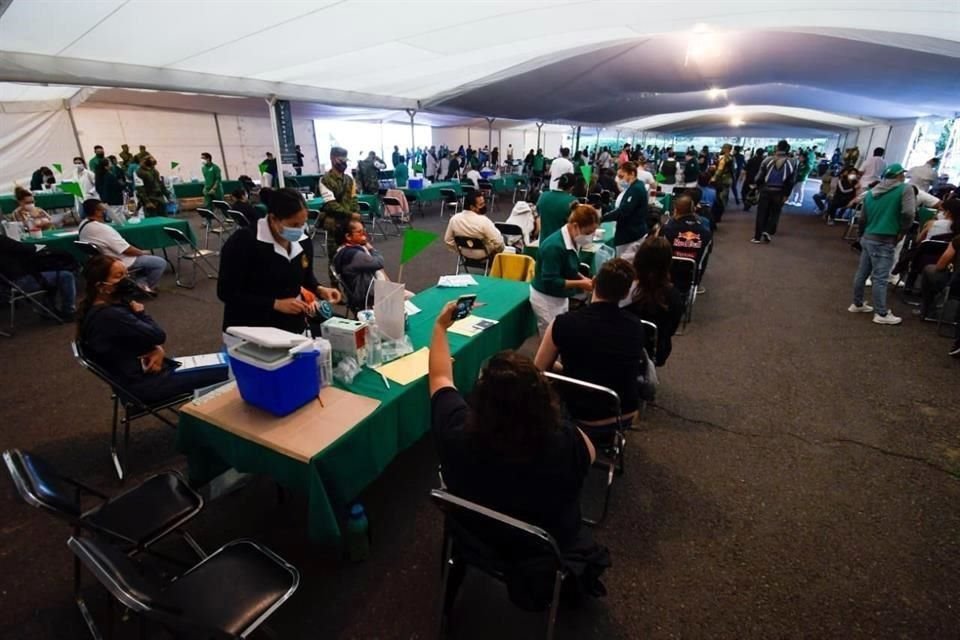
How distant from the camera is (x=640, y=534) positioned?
2.10 meters

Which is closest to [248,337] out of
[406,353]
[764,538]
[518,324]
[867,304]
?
[406,353]

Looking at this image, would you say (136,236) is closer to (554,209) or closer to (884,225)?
(554,209)

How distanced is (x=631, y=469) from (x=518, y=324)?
1156mm

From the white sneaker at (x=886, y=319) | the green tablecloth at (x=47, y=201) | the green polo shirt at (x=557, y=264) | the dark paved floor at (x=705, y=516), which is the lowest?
the dark paved floor at (x=705, y=516)

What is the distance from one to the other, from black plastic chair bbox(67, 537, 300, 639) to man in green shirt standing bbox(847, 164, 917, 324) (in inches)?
216

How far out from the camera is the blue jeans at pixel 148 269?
5.13 metres

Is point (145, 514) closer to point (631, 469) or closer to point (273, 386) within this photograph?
point (273, 386)

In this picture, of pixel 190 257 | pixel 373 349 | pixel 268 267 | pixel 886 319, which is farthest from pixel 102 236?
pixel 886 319

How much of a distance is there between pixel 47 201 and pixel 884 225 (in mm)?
12325

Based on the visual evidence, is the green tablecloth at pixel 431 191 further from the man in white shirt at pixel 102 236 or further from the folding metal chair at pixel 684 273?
the folding metal chair at pixel 684 273

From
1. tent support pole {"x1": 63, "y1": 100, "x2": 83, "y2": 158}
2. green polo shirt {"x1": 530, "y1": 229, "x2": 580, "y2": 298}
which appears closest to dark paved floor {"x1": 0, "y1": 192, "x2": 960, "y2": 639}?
green polo shirt {"x1": 530, "y1": 229, "x2": 580, "y2": 298}

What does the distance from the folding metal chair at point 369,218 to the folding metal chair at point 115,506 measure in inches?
231

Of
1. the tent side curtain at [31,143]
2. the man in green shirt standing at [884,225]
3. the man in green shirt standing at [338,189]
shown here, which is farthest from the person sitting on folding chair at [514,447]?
the tent side curtain at [31,143]

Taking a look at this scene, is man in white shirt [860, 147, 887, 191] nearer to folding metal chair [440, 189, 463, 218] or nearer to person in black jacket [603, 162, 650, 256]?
person in black jacket [603, 162, 650, 256]
